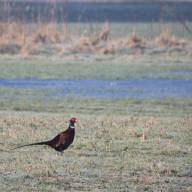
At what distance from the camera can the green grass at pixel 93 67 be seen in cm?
2258

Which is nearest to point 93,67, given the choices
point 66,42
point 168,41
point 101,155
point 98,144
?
point 66,42

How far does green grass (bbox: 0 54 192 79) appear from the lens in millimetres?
22578

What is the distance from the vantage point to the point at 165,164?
10.6m

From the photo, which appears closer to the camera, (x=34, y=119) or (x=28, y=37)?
(x=34, y=119)

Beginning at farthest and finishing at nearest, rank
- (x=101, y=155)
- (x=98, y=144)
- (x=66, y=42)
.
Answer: (x=66, y=42) < (x=98, y=144) < (x=101, y=155)

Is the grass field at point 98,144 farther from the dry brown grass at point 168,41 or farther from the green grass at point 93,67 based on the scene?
the dry brown grass at point 168,41

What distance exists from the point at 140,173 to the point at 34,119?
4498 millimetres

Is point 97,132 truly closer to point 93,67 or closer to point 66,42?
point 93,67

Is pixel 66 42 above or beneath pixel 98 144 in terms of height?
above

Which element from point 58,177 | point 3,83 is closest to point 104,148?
point 58,177

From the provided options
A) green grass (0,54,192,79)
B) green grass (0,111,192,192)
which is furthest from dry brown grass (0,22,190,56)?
green grass (0,111,192,192)

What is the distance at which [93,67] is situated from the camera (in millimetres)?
24438

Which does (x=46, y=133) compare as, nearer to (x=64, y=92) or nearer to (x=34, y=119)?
(x=34, y=119)

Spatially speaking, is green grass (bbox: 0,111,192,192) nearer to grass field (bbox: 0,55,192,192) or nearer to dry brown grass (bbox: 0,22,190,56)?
grass field (bbox: 0,55,192,192)
